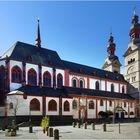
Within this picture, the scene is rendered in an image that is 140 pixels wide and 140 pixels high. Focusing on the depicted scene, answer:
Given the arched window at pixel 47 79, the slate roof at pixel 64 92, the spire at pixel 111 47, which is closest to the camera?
the slate roof at pixel 64 92

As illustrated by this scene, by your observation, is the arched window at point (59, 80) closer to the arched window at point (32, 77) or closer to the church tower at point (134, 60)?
the arched window at point (32, 77)

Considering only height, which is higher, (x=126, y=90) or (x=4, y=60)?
(x=4, y=60)

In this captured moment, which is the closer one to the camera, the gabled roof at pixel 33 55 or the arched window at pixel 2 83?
the arched window at pixel 2 83

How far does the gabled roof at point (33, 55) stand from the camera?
46.6m

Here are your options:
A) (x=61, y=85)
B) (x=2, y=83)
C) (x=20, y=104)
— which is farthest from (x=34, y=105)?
(x=61, y=85)

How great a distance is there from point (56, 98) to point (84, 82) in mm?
13357

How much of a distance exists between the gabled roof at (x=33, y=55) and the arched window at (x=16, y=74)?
180 centimetres

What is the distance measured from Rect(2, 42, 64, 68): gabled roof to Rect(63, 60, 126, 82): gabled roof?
12.6 ft

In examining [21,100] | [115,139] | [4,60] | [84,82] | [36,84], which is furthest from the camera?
[84,82]

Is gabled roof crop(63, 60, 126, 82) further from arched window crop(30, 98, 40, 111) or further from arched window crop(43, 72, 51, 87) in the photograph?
arched window crop(30, 98, 40, 111)

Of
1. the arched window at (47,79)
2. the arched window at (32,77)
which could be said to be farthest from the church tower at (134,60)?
the arched window at (32,77)

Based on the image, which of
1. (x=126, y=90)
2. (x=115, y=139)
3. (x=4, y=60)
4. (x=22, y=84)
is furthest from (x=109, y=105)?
(x=115, y=139)

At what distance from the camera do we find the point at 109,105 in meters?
58.9

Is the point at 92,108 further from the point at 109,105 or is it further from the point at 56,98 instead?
the point at 56,98
